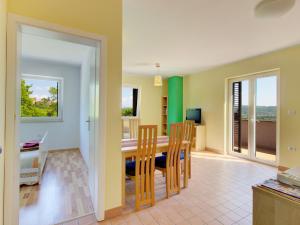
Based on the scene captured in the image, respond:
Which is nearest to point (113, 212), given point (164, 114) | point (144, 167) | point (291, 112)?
point (144, 167)

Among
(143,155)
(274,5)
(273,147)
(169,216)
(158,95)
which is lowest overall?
(169,216)

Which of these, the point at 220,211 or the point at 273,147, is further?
the point at 273,147

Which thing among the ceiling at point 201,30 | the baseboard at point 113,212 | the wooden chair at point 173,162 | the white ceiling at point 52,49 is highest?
the white ceiling at point 52,49

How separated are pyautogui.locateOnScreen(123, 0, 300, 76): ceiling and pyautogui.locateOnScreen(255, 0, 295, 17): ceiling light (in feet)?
0.38

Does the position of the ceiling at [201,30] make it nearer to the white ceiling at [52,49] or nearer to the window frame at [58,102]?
the white ceiling at [52,49]

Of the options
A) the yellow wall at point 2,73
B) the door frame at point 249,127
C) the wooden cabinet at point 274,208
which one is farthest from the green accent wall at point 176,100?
the yellow wall at point 2,73

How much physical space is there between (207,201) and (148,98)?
4580 mm

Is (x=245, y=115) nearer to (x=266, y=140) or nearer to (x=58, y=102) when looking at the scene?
(x=266, y=140)

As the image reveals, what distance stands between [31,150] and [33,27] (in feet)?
7.86

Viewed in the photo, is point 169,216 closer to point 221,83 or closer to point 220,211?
point 220,211

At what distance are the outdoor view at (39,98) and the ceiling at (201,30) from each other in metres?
2.51

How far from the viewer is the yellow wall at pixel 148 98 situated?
6.23 m

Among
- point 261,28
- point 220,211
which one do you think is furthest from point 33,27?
point 261,28

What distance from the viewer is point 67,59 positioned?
4406 millimetres
